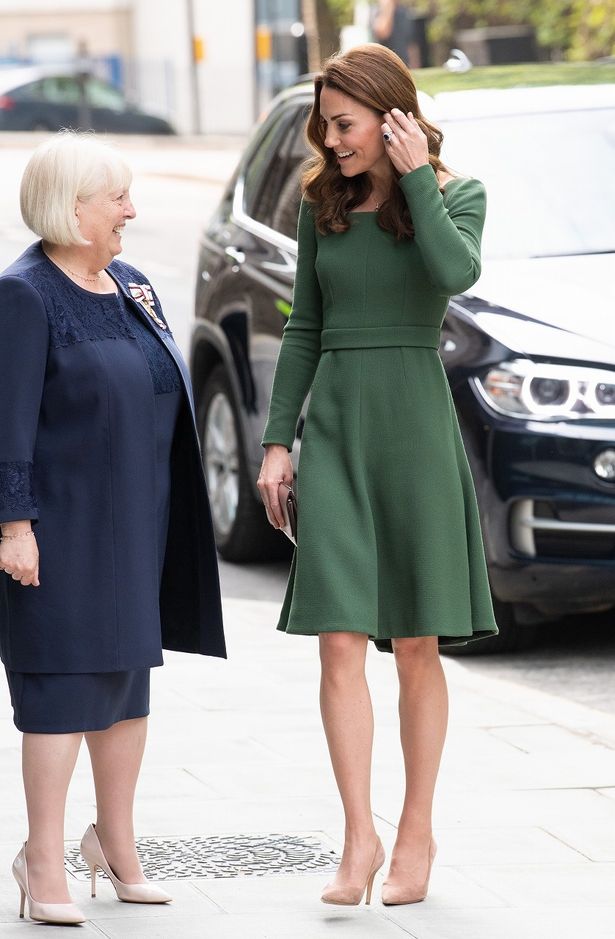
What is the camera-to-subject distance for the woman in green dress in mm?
4066

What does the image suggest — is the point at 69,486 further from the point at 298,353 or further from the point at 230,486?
the point at 230,486

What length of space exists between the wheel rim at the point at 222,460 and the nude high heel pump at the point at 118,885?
13.4ft

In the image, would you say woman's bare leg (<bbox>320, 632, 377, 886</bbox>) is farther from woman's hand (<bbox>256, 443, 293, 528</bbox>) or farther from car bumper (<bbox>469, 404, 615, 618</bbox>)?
car bumper (<bbox>469, 404, 615, 618</bbox>)

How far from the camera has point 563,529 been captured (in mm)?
6156

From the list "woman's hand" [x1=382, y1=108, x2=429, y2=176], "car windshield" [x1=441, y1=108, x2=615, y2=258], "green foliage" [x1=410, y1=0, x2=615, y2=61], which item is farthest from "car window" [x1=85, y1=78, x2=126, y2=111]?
"woman's hand" [x1=382, y1=108, x2=429, y2=176]

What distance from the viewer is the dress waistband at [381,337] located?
4109 mm

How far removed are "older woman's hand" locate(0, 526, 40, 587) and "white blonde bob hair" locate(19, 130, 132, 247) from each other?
0.58 meters

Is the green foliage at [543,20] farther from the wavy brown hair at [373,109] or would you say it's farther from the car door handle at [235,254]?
the wavy brown hair at [373,109]

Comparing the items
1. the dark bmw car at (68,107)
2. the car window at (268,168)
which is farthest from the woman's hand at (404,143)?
the dark bmw car at (68,107)

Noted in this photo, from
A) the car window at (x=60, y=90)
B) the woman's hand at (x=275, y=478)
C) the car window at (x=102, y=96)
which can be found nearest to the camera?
the woman's hand at (x=275, y=478)

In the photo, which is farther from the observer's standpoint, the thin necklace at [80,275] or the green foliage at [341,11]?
the green foliage at [341,11]

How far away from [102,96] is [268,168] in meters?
36.1

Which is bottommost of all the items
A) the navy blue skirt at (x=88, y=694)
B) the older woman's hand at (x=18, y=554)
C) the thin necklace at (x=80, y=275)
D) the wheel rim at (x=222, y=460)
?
the wheel rim at (x=222, y=460)

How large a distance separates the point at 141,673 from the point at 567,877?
3.41 ft
